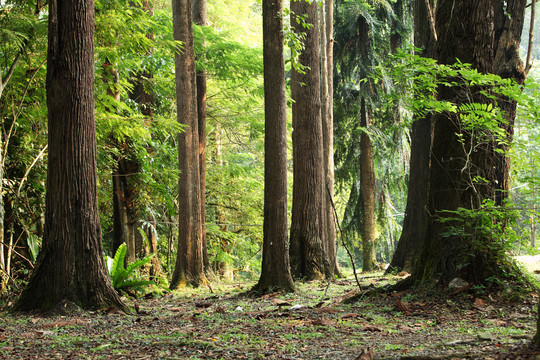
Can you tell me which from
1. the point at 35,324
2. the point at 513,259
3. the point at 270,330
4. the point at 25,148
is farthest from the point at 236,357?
the point at 25,148

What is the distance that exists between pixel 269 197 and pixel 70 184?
2.96 m

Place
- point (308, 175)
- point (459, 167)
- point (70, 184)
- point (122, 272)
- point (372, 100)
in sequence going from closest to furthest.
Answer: point (459, 167), point (70, 184), point (122, 272), point (308, 175), point (372, 100)

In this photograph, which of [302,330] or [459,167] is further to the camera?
[459,167]

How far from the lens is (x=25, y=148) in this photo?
877 cm

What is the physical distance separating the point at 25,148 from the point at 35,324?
14.9ft

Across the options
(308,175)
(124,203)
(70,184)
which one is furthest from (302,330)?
(124,203)

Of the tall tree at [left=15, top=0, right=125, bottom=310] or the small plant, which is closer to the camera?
the tall tree at [left=15, top=0, right=125, bottom=310]

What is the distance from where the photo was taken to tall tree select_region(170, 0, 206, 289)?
1056cm

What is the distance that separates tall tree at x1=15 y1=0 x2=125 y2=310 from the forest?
19 mm

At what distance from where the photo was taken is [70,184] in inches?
241

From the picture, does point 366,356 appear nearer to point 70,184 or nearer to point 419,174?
point 70,184

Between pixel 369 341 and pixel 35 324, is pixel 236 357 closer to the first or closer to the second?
pixel 369 341

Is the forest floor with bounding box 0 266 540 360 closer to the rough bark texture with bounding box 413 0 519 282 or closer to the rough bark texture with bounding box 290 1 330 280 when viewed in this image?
the rough bark texture with bounding box 413 0 519 282

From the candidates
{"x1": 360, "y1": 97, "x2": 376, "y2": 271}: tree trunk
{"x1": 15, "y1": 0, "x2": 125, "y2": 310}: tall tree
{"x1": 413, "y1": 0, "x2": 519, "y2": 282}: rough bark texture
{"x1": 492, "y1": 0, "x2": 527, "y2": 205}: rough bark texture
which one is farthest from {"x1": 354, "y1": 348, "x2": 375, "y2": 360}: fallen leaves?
{"x1": 360, "y1": 97, "x2": 376, "y2": 271}: tree trunk
